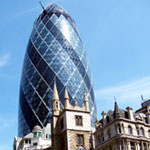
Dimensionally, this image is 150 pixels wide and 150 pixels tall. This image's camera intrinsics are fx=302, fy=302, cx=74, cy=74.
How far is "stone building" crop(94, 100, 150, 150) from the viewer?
30391 mm

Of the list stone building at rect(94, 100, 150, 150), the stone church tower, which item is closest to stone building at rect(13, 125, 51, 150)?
the stone church tower

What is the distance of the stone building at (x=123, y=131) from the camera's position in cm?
3039

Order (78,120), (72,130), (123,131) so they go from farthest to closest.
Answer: (78,120) → (72,130) → (123,131)

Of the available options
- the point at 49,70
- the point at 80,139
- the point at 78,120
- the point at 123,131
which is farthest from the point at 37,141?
the point at 123,131

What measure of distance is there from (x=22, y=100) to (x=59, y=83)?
11603 millimetres

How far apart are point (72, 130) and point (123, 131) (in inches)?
388

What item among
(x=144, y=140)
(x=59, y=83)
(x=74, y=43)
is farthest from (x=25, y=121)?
(x=144, y=140)

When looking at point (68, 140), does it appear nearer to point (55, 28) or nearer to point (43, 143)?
point (43, 143)

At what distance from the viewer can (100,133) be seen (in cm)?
3441

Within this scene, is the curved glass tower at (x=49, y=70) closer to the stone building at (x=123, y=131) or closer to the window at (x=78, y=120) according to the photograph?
the window at (x=78, y=120)

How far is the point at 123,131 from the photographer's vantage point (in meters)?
30.8

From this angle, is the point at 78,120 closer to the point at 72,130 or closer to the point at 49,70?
the point at 72,130

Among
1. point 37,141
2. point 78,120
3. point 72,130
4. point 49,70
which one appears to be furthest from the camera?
point 49,70

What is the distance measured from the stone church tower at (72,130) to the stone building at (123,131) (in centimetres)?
459
